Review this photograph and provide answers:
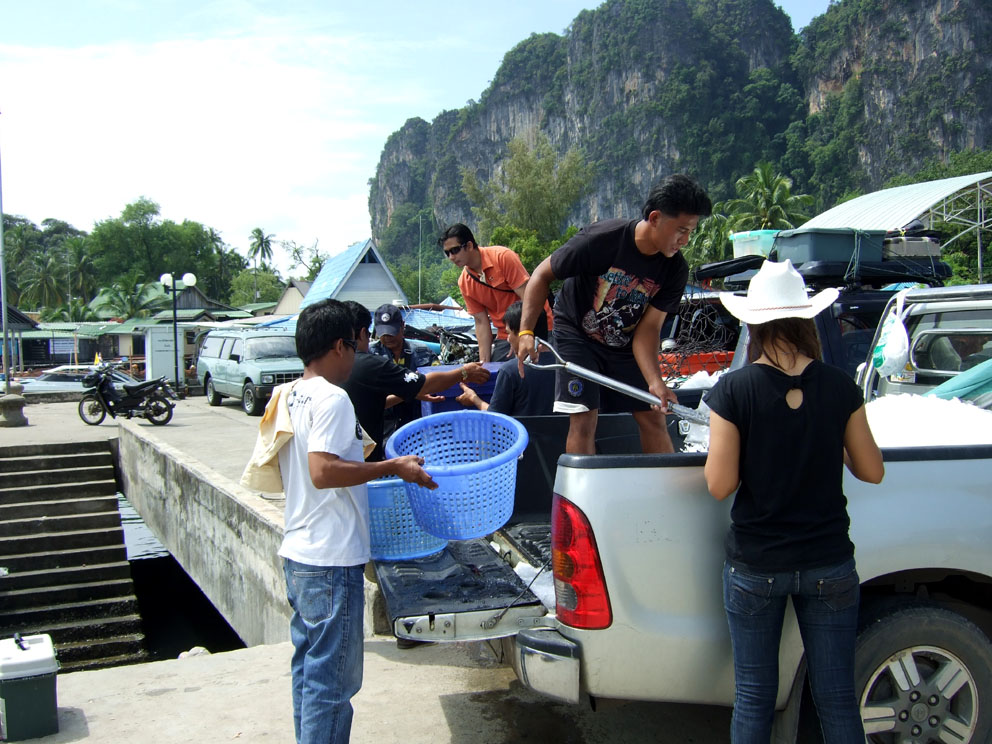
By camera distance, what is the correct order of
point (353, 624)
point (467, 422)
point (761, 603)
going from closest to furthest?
point (761, 603)
point (353, 624)
point (467, 422)

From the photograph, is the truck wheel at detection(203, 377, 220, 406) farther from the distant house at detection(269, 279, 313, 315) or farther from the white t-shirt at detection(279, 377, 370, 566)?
the distant house at detection(269, 279, 313, 315)

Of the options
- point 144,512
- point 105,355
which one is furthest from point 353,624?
point 105,355

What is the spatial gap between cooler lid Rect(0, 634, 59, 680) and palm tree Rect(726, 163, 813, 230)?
46173 millimetres

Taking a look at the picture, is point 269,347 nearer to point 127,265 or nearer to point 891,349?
point 891,349

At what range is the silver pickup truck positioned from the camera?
2.52m

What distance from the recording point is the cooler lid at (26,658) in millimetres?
3549

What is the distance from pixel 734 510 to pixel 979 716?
1.17 m

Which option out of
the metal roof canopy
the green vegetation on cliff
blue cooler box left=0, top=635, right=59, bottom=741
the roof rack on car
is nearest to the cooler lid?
blue cooler box left=0, top=635, right=59, bottom=741

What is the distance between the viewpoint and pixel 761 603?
2.37m

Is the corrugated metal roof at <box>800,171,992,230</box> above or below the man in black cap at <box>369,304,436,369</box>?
above

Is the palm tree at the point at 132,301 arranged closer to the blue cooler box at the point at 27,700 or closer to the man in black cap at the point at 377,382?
the man in black cap at the point at 377,382

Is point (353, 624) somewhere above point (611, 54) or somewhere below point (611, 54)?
below

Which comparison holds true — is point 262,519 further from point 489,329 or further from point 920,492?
point 920,492

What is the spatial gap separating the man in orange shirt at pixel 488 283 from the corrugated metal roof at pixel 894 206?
18.8 m
